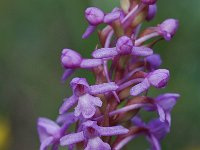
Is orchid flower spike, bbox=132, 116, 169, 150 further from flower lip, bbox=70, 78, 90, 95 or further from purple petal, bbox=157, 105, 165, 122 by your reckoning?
flower lip, bbox=70, 78, 90, 95

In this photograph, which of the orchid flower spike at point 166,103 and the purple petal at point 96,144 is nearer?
the purple petal at point 96,144

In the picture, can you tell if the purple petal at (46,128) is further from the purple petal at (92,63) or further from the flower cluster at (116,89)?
the purple petal at (92,63)

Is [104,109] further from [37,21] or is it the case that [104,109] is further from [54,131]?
[37,21]

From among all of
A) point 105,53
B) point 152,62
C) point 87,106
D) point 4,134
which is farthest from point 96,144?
point 4,134

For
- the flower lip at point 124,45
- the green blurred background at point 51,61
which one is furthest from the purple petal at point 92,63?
the green blurred background at point 51,61

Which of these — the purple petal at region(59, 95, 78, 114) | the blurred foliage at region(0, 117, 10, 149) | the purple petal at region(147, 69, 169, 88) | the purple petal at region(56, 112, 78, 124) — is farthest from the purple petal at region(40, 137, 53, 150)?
the blurred foliage at region(0, 117, 10, 149)

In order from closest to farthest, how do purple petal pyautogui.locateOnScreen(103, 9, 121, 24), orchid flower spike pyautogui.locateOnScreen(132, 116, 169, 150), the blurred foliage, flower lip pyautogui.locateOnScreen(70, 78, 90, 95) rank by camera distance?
flower lip pyautogui.locateOnScreen(70, 78, 90, 95), purple petal pyautogui.locateOnScreen(103, 9, 121, 24), orchid flower spike pyautogui.locateOnScreen(132, 116, 169, 150), the blurred foliage

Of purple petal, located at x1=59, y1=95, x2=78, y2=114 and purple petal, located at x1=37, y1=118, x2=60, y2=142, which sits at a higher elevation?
purple petal, located at x1=59, y1=95, x2=78, y2=114
